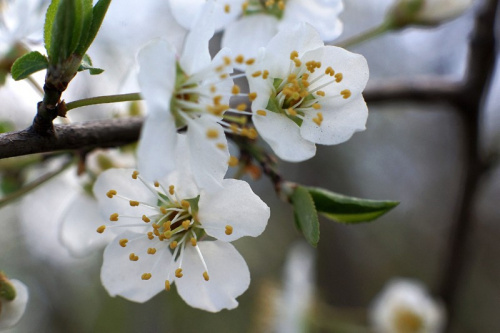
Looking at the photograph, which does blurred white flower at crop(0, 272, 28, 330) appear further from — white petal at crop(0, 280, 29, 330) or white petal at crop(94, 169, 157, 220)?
white petal at crop(94, 169, 157, 220)

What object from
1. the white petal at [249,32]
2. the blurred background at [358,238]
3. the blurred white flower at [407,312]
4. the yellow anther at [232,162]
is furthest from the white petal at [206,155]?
the blurred background at [358,238]

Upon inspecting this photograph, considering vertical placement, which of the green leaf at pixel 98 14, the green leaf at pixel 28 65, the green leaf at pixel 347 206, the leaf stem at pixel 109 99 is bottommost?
the green leaf at pixel 347 206

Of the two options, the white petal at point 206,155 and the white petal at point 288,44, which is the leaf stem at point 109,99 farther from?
the white petal at point 288,44

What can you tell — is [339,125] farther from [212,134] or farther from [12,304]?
[12,304]

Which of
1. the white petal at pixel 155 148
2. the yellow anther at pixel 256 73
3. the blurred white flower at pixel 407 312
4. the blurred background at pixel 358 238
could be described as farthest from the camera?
the blurred background at pixel 358 238

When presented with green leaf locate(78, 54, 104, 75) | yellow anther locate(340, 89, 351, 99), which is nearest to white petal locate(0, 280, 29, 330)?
green leaf locate(78, 54, 104, 75)
